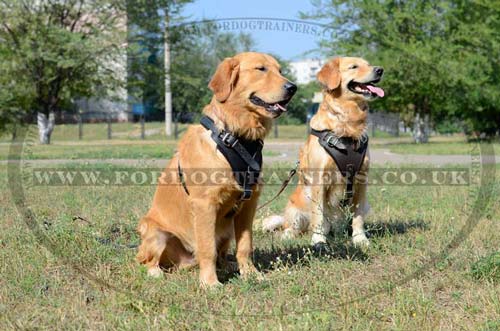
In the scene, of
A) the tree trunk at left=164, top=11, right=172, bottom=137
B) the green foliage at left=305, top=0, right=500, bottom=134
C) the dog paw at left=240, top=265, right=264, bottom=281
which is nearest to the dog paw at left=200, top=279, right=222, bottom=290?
the dog paw at left=240, top=265, right=264, bottom=281

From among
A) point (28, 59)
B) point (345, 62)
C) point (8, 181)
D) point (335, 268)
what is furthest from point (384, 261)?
point (28, 59)

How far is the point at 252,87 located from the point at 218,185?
732 mm

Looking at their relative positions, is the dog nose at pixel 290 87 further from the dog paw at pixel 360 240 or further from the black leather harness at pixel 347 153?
the dog paw at pixel 360 240

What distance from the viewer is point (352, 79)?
552cm

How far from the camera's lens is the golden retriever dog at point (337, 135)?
5383mm

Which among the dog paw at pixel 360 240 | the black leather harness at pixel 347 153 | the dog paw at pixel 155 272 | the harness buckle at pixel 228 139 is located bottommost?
the dog paw at pixel 360 240

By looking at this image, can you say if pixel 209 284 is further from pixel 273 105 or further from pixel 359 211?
pixel 359 211

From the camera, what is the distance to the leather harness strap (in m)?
3.83

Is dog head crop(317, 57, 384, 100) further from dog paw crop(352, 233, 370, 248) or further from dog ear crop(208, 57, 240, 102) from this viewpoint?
dog ear crop(208, 57, 240, 102)

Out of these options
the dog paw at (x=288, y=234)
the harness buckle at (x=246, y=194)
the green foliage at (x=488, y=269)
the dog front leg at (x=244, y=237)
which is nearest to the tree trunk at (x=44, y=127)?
the dog paw at (x=288, y=234)

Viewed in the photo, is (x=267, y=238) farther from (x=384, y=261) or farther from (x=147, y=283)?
(x=147, y=283)

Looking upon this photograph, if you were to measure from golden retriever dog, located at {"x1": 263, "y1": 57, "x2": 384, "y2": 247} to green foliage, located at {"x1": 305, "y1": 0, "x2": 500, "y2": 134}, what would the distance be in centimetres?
1662

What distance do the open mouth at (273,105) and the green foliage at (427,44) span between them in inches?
723

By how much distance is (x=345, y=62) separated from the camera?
18.3 feet
